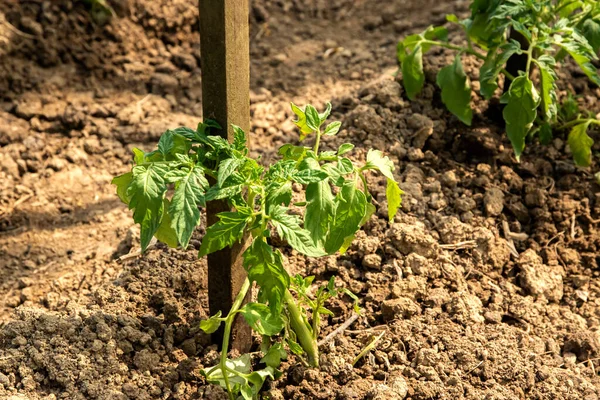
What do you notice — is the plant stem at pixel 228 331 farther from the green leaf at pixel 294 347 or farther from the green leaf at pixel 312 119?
the green leaf at pixel 312 119

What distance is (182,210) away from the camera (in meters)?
2.36

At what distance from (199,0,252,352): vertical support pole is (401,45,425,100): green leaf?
1.21 meters

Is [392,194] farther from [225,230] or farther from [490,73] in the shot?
[490,73]

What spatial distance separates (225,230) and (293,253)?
32.5 inches

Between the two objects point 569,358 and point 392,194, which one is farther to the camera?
point 569,358

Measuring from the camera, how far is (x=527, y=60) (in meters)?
3.56

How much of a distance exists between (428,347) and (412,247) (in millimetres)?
449

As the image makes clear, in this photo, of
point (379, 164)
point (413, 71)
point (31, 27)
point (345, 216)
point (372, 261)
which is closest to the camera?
point (345, 216)

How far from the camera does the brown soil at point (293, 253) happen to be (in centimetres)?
283

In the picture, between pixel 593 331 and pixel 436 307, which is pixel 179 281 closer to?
pixel 436 307

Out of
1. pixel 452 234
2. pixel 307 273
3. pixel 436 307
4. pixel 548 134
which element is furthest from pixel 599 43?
pixel 307 273

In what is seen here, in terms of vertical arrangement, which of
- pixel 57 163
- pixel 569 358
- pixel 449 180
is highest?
pixel 449 180

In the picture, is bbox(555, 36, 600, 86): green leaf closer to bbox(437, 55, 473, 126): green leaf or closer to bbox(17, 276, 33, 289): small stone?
bbox(437, 55, 473, 126): green leaf

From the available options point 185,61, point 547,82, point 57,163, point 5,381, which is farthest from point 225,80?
point 185,61
